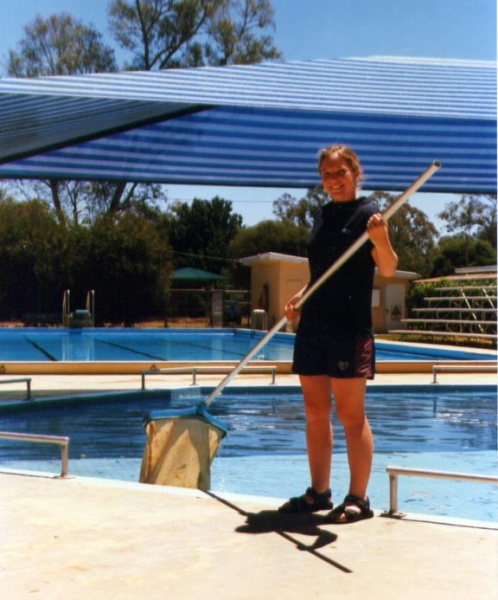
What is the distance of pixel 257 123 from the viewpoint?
844cm

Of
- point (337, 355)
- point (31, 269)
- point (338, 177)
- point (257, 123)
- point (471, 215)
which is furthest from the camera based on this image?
point (471, 215)

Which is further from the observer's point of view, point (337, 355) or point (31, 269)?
point (31, 269)

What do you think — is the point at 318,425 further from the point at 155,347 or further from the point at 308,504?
the point at 155,347

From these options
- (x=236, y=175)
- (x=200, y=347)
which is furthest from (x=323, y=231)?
(x=200, y=347)

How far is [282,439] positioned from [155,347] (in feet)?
37.7

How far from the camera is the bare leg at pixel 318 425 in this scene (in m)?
2.99

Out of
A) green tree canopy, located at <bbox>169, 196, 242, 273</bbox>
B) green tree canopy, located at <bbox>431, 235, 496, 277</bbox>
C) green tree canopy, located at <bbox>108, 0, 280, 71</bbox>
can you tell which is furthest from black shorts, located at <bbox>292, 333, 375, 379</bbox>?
green tree canopy, located at <bbox>169, 196, 242, 273</bbox>

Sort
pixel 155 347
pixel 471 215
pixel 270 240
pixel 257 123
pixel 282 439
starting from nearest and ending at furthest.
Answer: pixel 282 439 < pixel 257 123 < pixel 155 347 < pixel 270 240 < pixel 471 215

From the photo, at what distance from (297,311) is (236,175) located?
7.30m

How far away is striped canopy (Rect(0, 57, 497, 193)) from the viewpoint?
23.2 feet

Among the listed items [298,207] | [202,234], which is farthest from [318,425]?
[298,207]

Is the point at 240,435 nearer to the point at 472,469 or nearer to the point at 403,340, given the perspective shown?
the point at 472,469

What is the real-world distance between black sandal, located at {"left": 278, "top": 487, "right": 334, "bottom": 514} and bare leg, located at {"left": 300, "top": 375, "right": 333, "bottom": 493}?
0.02 metres

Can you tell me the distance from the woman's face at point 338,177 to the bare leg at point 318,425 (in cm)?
63
